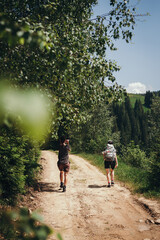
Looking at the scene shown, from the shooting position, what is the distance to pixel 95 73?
668 centimetres

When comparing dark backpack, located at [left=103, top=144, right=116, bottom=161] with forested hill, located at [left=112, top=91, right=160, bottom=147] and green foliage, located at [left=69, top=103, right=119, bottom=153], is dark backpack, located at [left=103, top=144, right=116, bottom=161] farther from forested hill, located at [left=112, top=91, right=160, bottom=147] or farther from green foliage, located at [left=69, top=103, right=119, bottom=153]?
forested hill, located at [left=112, top=91, right=160, bottom=147]

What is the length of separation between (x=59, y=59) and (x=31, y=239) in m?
4.68

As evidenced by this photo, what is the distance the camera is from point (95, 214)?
6230mm

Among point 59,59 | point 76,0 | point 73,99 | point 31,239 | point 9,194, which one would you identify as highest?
point 76,0

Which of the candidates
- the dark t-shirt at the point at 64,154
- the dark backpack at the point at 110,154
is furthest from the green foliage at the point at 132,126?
the dark t-shirt at the point at 64,154

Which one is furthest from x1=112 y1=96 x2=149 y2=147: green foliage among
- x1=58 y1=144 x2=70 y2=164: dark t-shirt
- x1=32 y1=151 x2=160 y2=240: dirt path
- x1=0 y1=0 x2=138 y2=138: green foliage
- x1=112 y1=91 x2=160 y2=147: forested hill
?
x1=0 y1=0 x2=138 y2=138: green foliage

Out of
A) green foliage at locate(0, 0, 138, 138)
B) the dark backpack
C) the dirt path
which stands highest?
green foliage at locate(0, 0, 138, 138)

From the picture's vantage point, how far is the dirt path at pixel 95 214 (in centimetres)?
500

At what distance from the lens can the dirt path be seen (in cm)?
500

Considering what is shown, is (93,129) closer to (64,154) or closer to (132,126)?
(64,154)

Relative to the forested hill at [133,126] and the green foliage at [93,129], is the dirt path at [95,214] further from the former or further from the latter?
the forested hill at [133,126]

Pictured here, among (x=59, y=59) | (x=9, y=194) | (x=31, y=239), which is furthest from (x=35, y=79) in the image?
(x=31, y=239)

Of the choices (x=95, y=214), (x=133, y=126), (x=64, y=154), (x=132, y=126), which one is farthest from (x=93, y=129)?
(x=132, y=126)

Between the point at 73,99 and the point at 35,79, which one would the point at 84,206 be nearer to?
the point at 73,99
